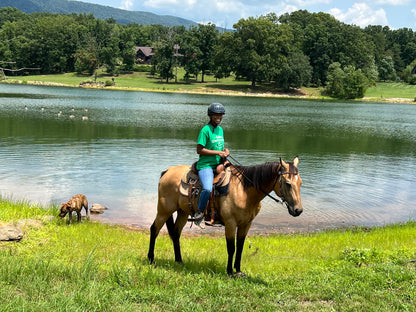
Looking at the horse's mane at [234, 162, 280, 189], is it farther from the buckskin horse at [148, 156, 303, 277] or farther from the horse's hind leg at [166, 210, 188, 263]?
the horse's hind leg at [166, 210, 188, 263]

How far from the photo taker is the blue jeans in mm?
7951

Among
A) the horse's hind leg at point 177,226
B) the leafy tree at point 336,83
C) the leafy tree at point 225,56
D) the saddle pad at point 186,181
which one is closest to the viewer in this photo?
the saddle pad at point 186,181

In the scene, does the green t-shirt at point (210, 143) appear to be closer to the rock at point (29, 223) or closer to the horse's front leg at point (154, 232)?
the horse's front leg at point (154, 232)

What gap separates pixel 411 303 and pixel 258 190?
126 inches

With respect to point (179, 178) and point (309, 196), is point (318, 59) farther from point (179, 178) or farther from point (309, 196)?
point (179, 178)

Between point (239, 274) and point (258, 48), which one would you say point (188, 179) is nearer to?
point (239, 274)

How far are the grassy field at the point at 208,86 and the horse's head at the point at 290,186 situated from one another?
103438mm

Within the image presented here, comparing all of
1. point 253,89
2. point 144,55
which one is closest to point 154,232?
point 253,89

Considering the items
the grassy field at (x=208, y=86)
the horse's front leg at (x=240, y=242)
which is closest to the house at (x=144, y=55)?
the grassy field at (x=208, y=86)

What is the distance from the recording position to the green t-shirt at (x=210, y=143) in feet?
26.8

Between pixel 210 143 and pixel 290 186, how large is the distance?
6.34 feet

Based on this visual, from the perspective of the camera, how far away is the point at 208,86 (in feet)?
387

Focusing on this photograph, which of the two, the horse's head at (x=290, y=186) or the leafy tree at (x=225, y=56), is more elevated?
the leafy tree at (x=225, y=56)

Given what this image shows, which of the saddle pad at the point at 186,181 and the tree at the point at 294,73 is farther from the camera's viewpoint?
the tree at the point at 294,73
